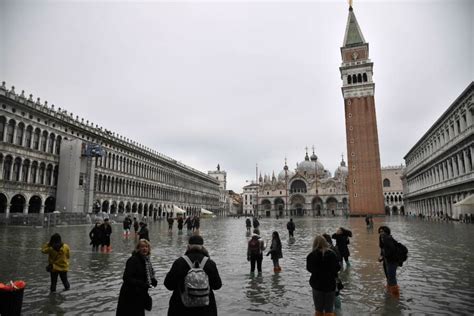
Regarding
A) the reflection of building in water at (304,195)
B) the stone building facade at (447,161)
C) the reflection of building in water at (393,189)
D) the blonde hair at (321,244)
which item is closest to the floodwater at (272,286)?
the blonde hair at (321,244)

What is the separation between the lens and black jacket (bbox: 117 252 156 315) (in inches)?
167

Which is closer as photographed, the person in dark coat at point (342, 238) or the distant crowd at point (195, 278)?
the distant crowd at point (195, 278)

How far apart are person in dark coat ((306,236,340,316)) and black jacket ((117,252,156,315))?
95.2 inches

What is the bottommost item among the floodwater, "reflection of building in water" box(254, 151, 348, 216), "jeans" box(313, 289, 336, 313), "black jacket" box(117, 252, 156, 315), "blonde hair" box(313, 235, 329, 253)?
the floodwater

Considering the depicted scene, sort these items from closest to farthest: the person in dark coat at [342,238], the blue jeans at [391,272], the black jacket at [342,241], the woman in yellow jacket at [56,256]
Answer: the blue jeans at [391,272], the woman in yellow jacket at [56,256], the person in dark coat at [342,238], the black jacket at [342,241]

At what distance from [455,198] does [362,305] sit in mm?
39339

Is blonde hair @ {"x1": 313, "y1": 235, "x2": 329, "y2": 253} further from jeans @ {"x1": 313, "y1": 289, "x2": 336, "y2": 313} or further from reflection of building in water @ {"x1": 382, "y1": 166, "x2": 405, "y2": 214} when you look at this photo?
reflection of building in water @ {"x1": 382, "y1": 166, "x2": 405, "y2": 214}

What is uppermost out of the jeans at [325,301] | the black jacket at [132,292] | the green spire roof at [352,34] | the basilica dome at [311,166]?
the green spire roof at [352,34]

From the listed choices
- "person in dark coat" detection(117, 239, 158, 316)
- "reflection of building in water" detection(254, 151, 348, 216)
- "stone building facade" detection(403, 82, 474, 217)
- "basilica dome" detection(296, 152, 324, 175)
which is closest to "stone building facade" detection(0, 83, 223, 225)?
"person in dark coat" detection(117, 239, 158, 316)

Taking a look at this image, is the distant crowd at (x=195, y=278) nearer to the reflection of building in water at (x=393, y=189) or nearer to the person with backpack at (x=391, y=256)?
the person with backpack at (x=391, y=256)

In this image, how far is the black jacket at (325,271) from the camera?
4.91 metres

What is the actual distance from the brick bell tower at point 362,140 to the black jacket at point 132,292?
211ft

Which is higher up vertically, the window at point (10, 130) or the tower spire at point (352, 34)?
the tower spire at point (352, 34)

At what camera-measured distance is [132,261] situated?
4.40 metres
